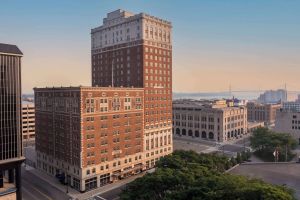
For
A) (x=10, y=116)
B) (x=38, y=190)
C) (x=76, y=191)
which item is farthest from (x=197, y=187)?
(x=38, y=190)

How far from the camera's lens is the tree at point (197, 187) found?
40.7 meters

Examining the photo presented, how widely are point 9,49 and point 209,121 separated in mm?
111965

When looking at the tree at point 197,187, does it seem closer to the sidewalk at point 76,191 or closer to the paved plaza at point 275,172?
the paved plaza at point 275,172

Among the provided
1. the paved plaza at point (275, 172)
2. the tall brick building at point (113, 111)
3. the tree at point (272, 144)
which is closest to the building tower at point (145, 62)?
the tall brick building at point (113, 111)

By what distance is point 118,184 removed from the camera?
262 ft

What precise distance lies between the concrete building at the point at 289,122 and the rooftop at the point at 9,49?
133 metres

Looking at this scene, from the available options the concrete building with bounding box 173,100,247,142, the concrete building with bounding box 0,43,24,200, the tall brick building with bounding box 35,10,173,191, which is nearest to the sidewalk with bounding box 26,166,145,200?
the tall brick building with bounding box 35,10,173,191

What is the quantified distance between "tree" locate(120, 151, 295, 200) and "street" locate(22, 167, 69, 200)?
27.2 meters

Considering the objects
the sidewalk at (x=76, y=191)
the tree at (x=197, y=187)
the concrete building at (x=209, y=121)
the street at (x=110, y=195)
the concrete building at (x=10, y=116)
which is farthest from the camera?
the concrete building at (x=209, y=121)

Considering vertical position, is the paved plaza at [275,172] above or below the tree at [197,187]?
below

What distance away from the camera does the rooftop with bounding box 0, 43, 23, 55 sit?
177ft

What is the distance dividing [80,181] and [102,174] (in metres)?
7.02

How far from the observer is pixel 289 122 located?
142m

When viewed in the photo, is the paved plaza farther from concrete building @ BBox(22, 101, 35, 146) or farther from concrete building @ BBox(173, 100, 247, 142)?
concrete building @ BBox(22, 101, 35, 146)
